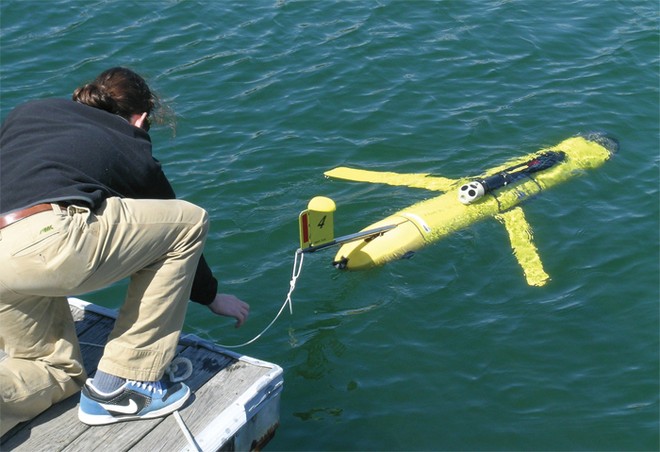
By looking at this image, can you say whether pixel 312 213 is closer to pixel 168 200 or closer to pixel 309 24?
pixel 168 200

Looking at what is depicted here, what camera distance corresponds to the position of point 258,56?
10.9 metres

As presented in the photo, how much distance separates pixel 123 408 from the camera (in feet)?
13.5

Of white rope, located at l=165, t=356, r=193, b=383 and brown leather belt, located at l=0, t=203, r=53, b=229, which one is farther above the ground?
brown leather belt, located at l=0, t=203, r=53, b=229

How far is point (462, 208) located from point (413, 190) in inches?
27.7

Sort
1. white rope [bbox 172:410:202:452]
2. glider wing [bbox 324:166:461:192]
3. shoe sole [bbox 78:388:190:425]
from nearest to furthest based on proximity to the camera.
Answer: white rope [bbox 172:410:202:452] → shoe sole [bbox 78:388:190:425] → glider wing [bbox 324:166:461:192]

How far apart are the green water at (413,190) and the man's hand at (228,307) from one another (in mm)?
1143

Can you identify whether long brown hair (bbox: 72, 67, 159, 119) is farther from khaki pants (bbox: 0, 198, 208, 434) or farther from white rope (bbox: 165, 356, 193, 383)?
white rope (bbox: 165, 356, 193, 383)

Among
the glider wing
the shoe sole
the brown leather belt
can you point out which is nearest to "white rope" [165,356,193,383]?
the shoe sole

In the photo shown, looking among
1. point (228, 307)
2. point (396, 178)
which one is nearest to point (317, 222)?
point (228, 307)

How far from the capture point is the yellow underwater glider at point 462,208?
7277mm

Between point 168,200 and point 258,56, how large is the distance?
7254 mm

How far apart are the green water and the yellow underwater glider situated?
0.44 ft

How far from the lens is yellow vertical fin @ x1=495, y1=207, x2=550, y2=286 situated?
24.0 ft

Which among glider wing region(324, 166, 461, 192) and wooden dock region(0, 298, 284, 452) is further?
glider wing region(324, 166, 461, 192)
